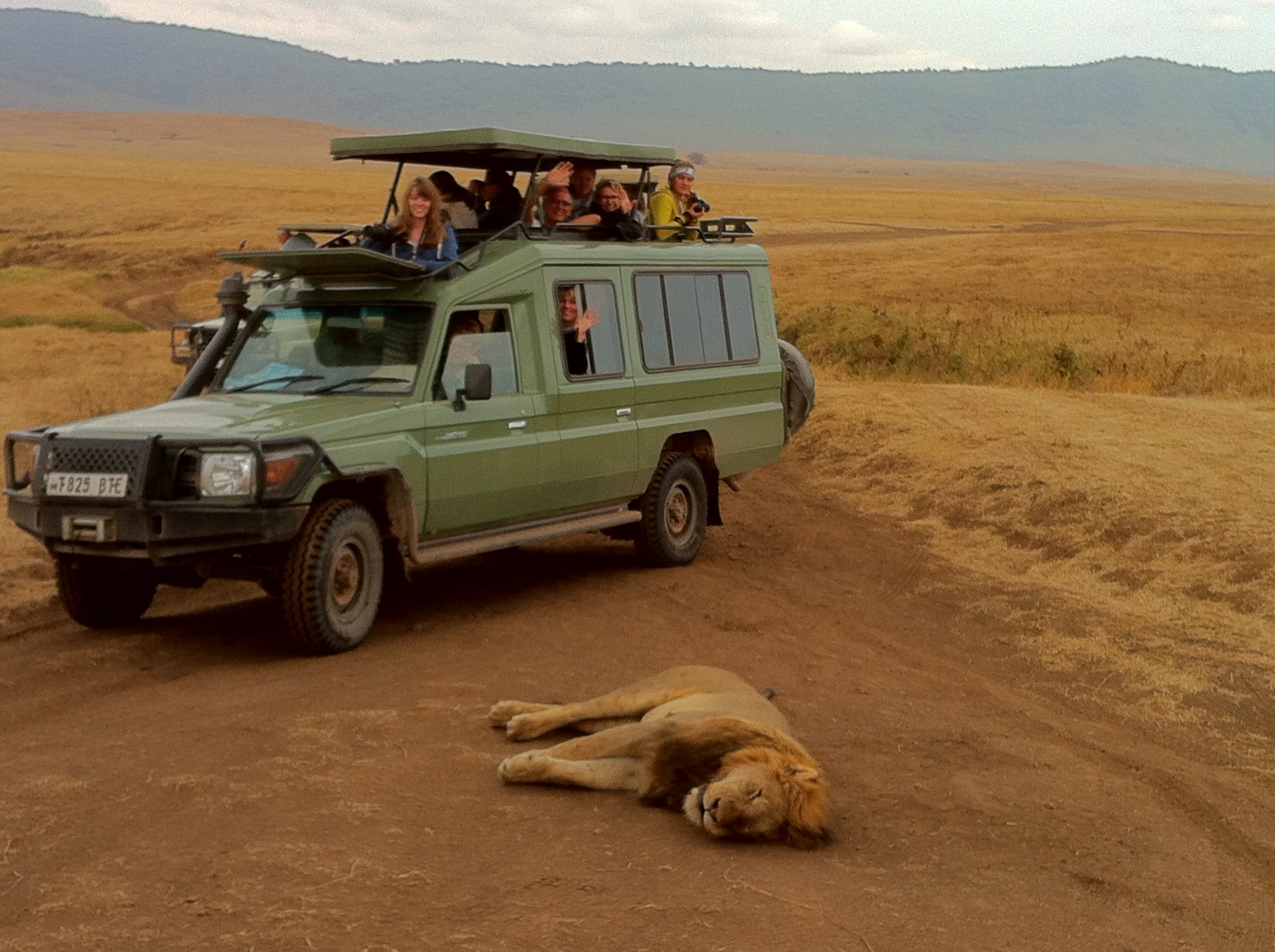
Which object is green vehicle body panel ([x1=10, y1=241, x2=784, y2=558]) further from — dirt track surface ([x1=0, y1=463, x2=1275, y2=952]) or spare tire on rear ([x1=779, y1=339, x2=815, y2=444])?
dirt track surface ([x1=0, y1=463, x2=1275, y2=952])

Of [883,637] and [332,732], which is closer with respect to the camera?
[332,732]

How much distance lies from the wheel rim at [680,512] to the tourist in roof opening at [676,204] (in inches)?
72.5

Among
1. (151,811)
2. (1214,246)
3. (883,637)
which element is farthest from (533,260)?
(1214,246)

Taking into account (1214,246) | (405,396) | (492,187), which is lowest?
(1214,246)

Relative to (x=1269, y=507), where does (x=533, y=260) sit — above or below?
above

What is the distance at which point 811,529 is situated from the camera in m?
12.7

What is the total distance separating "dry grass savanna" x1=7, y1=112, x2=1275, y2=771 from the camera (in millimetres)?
9656

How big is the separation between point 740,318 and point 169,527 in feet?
16.7

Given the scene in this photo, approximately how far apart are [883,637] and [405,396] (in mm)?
2959

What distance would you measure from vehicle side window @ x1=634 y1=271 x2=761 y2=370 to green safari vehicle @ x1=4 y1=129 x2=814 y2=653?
2cm

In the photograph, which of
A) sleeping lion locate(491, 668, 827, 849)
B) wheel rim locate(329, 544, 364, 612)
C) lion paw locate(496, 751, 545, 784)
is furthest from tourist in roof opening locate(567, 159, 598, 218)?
lion paw locate(496, 751, 545, 784)

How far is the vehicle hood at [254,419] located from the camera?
7.80m

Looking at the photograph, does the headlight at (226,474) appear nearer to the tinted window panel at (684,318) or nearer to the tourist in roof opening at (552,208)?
the tourist in roof opening at (552,208)

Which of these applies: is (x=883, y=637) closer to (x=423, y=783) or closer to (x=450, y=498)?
(x=450, y=498)
